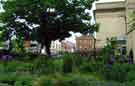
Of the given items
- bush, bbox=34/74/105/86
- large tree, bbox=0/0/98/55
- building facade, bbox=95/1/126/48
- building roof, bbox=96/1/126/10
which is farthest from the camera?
building facade, bbox=95/1/126/48

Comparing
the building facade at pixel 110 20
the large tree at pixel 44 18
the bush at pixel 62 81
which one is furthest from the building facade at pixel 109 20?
the bush at pixel 62 81

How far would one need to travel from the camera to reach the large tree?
54.6 m

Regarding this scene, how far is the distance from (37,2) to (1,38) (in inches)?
316

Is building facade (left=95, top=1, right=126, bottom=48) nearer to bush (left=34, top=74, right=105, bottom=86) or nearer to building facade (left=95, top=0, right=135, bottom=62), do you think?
building facade (left=95, top=0, right=135, bottom=62)

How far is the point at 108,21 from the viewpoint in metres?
81.4

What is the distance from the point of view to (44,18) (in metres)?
55.8

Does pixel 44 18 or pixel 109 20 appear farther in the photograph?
pixel 109 20

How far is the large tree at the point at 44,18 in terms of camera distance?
179 ft

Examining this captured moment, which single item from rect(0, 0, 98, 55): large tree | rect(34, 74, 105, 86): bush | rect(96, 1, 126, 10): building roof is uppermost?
rect(96, 1, 126, 10): building roof

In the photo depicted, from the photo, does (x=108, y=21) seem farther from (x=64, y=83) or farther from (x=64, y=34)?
(x=64, y=83)

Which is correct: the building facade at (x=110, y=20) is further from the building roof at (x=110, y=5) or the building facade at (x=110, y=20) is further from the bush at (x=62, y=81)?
the bush at (x=62, y=81)

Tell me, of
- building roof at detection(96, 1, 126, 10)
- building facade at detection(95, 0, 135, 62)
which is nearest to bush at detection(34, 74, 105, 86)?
building facade at detection(95, 0, 135, 62)

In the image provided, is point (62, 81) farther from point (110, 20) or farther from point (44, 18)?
point (110, 20)

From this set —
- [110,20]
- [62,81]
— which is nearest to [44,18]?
[110,20]
